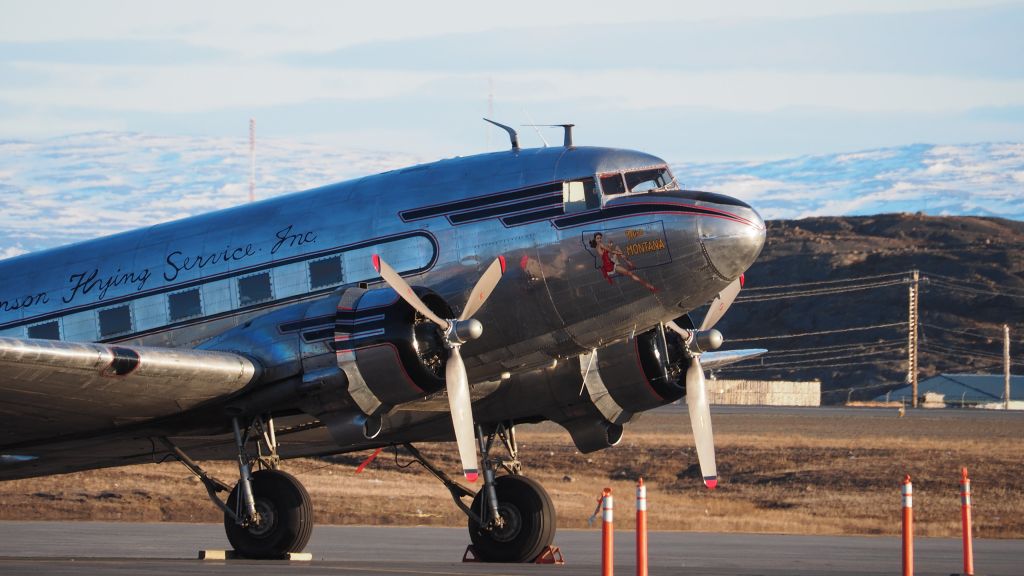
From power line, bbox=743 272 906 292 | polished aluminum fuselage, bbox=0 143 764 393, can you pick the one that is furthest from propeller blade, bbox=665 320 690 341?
power line, bbox=743 272 906 292

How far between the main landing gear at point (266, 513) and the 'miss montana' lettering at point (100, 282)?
3204mm

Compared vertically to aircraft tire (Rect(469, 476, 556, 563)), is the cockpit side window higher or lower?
higher

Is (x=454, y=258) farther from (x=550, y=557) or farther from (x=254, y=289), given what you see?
(x=550, y=557)

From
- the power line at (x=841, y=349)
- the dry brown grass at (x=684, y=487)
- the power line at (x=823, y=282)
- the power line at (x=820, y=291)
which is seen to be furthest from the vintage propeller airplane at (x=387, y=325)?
the power line at (x=823, y=282)

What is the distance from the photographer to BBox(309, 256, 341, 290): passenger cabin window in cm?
1962

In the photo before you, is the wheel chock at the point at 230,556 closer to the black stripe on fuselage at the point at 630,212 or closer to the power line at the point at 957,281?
the black stripe on fuselage at the point at 630,212

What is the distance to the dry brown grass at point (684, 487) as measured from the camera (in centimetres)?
3712

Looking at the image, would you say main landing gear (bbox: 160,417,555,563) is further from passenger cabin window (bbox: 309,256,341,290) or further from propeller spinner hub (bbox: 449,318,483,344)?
propeller spinner hub (bbox: 449,318,483,344)

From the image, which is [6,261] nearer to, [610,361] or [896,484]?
[610,361]

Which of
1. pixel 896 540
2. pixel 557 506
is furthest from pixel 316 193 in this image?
pixel 557 506

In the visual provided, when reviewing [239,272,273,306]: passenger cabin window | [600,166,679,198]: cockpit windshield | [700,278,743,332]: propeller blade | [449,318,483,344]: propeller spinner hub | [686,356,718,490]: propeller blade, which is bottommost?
[686,356,718,490]: propeller blade

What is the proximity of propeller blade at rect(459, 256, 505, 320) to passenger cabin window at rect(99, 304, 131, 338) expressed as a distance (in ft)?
17.8

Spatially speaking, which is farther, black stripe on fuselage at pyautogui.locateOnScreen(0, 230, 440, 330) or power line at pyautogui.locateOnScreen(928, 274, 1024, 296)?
power line at pyautogui.locateOnScreen(928, 274, 1024, 296)

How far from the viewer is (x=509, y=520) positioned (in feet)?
68.7
